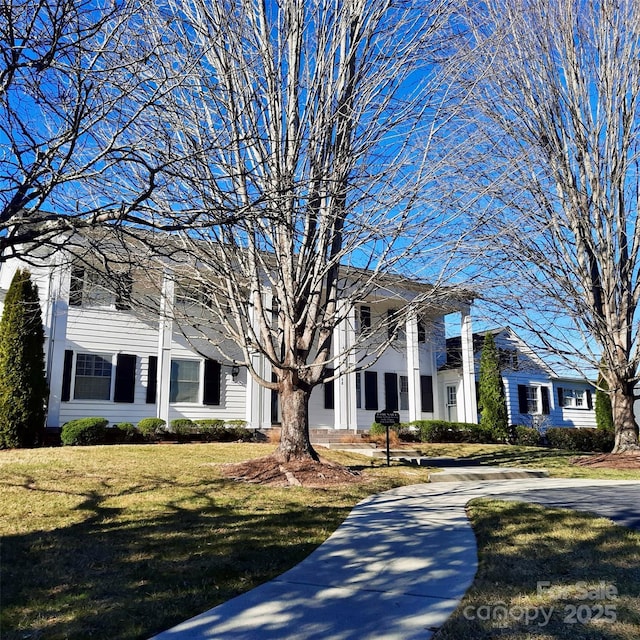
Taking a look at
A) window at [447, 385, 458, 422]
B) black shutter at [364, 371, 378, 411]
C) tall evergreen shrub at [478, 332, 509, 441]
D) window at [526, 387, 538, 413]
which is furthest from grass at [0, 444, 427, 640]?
window at [526, 387, 538, 413]

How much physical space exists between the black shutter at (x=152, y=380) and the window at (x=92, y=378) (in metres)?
1.21

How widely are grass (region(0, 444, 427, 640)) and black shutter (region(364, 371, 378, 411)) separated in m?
11.9

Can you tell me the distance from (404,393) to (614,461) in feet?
32.3

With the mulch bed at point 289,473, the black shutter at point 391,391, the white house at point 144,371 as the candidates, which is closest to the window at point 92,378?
the white house at point 144,371

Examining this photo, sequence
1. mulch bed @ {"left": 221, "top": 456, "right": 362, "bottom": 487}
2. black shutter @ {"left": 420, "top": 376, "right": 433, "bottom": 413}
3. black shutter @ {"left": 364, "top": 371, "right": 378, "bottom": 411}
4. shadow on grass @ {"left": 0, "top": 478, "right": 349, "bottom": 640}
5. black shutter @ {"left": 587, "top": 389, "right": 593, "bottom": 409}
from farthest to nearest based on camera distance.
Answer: black shutter @ {"left": 587, "top": 389, "right": 593, "bottom": 409}
black shutter @ {"left": 420, "top": 376, "right": 433, "bottom": 413}
black shutter @ {"left": 364, "top": 371, "right": 378, "bottom": 411}
mulch bed @ {"left": 221, "top": 456, "right": 362, "bottom": 487}
shadow on grass @ {"left": 0, "top": 478, "right": 349, "bottom": 640}

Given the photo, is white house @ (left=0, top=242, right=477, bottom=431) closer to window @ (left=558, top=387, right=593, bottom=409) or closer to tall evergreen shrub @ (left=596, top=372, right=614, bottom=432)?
tall evergreen shrub @ (left=596, top=372, right=614, bottom=432)

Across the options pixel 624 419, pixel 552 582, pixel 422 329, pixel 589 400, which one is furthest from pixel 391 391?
pixel 552 582

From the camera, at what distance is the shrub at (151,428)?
1605 cm

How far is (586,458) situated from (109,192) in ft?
45.8

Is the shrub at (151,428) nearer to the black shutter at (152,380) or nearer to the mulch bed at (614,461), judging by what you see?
the black shutter at (152,380)

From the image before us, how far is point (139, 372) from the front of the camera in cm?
1848

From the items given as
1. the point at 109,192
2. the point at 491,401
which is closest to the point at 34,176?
the point at 109,192

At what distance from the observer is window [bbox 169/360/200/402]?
1888 cm

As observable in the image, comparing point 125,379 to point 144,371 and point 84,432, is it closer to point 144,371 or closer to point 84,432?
point 144,371
